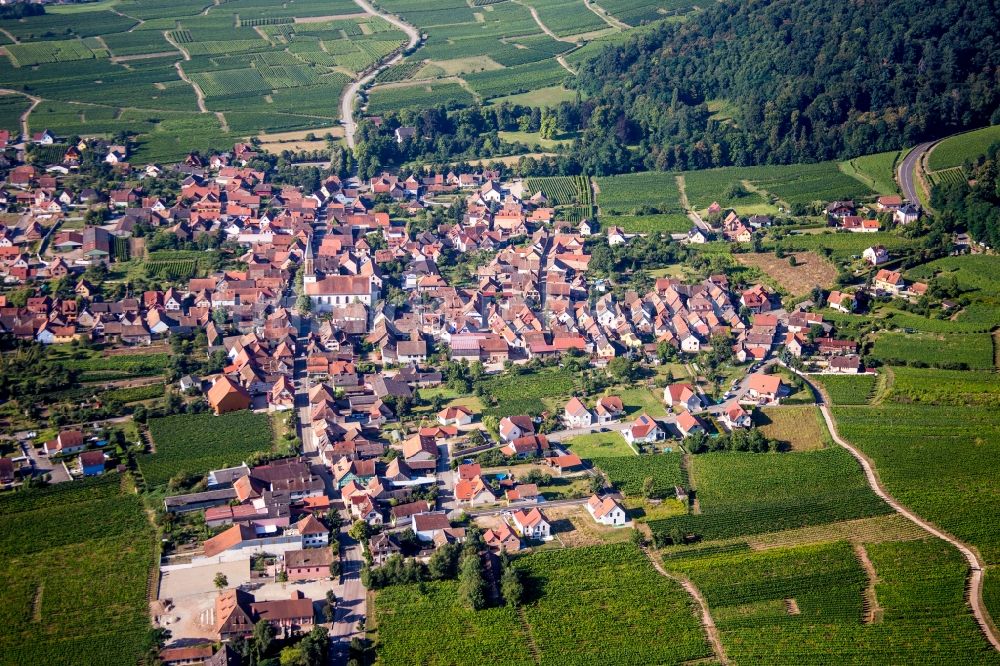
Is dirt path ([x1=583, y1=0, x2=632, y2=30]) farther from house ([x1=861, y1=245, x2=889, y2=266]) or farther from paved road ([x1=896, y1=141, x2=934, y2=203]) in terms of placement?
house ([x1=861, y1=245, x2=889, y2=266])

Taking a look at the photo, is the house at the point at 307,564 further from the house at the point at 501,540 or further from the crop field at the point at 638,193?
the crop field at the point at 638,193

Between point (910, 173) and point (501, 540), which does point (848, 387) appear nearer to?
point (501, 540)

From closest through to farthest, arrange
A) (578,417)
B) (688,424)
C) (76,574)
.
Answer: (76,574) < (688,424) < (578,417)

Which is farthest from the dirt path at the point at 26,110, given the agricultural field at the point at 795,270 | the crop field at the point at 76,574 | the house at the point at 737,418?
the house at the point at 737,418

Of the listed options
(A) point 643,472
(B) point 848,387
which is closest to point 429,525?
(A) point 643,472

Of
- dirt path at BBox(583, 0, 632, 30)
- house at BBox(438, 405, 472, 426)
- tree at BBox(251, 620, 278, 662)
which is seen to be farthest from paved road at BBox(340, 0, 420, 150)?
tree at BBox(251, 620, 278, 662)
